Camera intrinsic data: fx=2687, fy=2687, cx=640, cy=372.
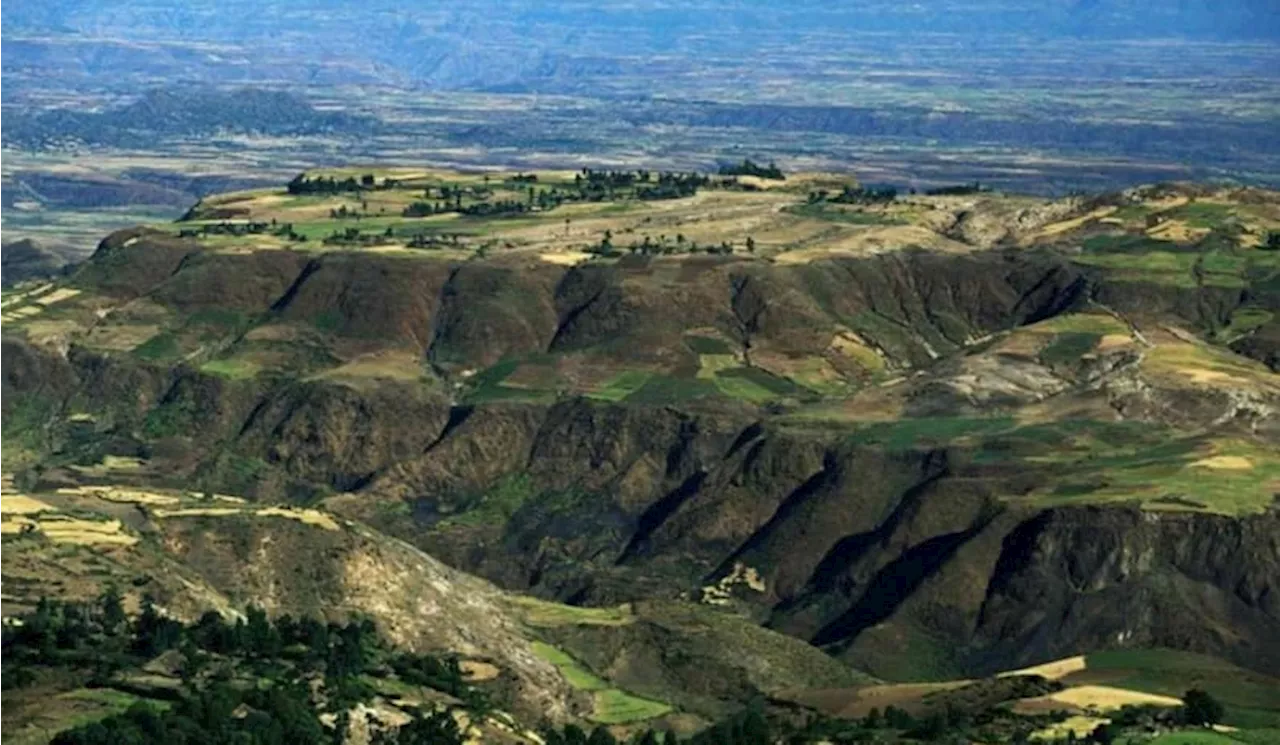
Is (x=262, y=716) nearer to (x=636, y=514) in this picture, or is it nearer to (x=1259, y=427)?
(x=636, y=514)

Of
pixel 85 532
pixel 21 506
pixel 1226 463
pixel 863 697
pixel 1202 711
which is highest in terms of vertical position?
pixel 85 532

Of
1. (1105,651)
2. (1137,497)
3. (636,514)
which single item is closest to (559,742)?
(1105,651)

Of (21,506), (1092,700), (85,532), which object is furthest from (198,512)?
(1092,700)

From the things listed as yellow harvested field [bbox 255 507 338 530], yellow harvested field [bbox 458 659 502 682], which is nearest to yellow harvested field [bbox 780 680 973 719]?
yellow harvested field [bbox 458 659 502 682]

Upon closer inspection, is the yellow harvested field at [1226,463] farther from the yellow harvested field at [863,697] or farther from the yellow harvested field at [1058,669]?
the yellow harvested field at [863,697]

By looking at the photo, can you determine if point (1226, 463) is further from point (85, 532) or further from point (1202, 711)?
point (85, 532)

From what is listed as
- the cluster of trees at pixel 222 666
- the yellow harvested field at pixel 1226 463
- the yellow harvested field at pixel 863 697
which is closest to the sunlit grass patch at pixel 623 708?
the yellow harvested field at pixel 863 697
